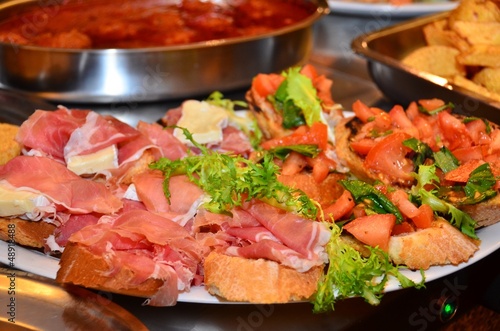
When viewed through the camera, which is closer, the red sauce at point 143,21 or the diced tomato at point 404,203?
the diced tomato at point 404,203

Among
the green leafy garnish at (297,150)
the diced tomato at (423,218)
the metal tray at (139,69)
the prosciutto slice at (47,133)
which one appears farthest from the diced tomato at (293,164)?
the metal tray at (139,69)

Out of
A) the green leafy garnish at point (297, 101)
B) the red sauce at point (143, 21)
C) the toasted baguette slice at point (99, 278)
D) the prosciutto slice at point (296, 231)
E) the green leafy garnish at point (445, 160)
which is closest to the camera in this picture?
the toasted baguette slice at point (99, 278)

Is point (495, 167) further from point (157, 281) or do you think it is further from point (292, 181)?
point (157, 281)

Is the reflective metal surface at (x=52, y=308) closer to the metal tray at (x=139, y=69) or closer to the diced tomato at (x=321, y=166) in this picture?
the diced tomato at (x=321, y=166)

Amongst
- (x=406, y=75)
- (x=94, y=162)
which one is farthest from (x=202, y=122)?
(x=406, y=75)

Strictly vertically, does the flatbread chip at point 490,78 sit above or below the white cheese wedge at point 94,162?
above

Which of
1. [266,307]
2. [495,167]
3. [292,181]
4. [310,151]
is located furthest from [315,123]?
[266,307]
